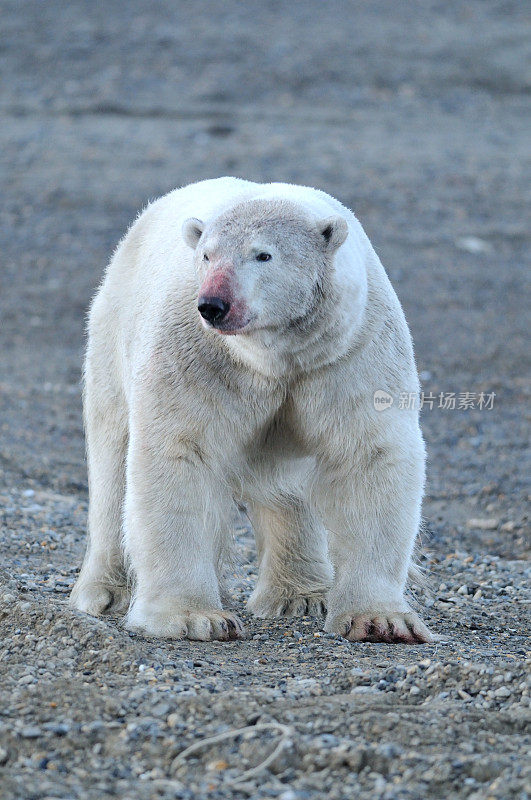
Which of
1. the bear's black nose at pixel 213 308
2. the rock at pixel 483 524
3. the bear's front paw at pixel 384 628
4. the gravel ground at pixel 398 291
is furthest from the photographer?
the rock at pixel 483 524

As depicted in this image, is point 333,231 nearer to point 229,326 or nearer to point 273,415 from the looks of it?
point 229,326

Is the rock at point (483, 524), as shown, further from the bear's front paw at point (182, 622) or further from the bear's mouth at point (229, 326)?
the bear's mouth at point (229, 326)

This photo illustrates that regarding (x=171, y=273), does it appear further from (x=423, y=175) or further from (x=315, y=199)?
(x=423, y=175)

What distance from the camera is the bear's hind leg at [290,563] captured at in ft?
17.3

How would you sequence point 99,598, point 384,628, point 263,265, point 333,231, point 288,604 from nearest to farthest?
point 263,265 → point 333,231 → point 384,628 → point 99,598 → point 288,604

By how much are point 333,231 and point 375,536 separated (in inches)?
45.4

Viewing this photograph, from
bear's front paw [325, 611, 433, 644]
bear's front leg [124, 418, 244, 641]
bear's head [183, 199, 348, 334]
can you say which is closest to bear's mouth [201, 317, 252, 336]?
bear's head [183, 199, 348, 334]

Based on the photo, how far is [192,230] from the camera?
441cm

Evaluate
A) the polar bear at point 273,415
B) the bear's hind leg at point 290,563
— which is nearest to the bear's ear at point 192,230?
the polar bear at point 273,415

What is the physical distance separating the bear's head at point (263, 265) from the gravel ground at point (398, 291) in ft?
3.79

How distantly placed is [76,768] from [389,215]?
37.3 feet

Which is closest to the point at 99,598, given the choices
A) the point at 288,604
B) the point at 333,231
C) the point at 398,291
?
the point at 288,604

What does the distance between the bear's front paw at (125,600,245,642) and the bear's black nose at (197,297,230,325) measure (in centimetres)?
112

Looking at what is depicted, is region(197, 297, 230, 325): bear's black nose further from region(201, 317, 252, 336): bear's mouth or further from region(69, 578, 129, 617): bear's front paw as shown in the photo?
region(69, 578, 129, 617): bear's front paw
